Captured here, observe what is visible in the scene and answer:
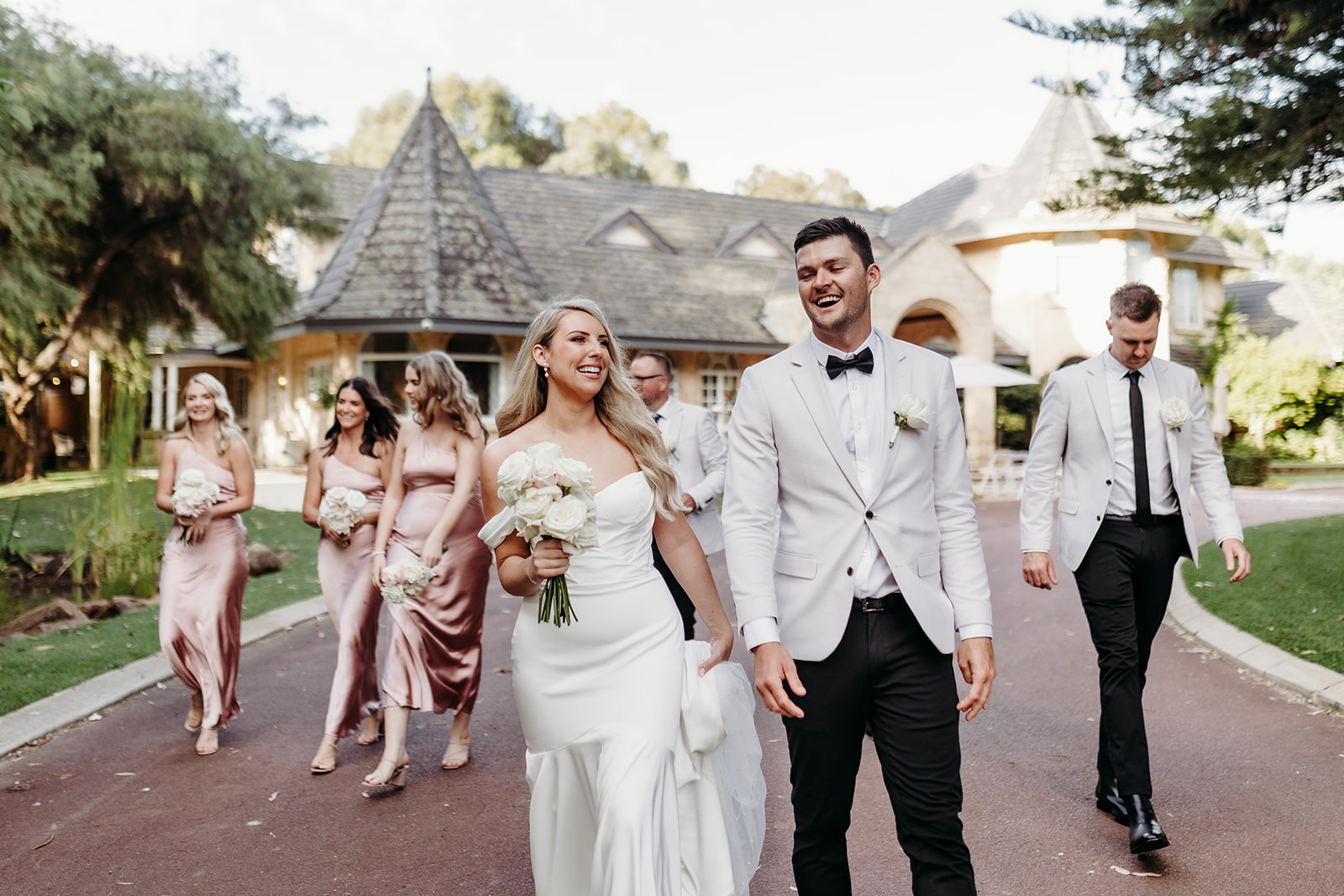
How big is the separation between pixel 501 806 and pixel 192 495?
3036mm

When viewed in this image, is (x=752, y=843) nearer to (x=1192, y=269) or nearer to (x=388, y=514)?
(x=388, y=514)

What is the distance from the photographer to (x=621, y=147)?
55.8 metres

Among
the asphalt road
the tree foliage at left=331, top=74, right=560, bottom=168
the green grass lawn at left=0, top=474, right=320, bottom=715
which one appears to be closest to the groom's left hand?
the asphalt road

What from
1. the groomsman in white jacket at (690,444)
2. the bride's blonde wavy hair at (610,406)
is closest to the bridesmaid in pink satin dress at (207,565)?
the groomsman in white jacket at (690,444)

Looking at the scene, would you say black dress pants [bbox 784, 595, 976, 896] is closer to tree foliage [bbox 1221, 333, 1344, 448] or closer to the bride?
the bride

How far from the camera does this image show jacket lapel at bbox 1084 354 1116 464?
5.02m

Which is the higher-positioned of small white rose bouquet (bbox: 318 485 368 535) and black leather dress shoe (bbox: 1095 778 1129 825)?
small white rose bouquet (bbox: 318 485 368 535)

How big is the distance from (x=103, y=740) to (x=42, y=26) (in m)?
16.6

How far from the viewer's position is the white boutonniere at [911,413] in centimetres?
327

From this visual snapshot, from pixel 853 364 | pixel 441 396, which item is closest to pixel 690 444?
pixel 441 396

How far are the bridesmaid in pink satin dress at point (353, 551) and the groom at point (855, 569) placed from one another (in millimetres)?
3599

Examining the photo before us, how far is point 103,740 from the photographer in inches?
262

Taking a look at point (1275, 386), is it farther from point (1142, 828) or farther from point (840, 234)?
point (840, 234)

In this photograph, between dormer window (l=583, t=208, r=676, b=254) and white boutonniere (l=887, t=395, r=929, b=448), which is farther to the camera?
dormer window (l=583, t=208, r=676, b=254)
